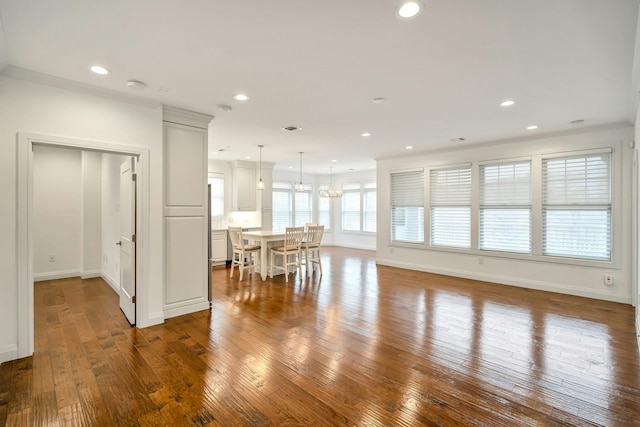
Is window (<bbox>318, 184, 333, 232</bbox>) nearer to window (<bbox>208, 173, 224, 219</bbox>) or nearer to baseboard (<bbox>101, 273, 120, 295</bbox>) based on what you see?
window (<bbox>208, 173, 224, 219</bbox>)

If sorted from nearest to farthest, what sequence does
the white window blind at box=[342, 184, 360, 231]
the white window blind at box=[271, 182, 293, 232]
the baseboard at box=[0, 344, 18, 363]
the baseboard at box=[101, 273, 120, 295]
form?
the baseboard at box=[0, 344, 18, 363], the baseboard at box=[101, 273, 120, 295], the white window blind at box=[271, 182, 293, 232], the white window blind at box=[342, 184, 360, 231]

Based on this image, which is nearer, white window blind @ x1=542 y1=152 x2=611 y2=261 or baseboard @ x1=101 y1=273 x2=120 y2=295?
white window blind @ x1=542 y1=152 x2=611 y2=261

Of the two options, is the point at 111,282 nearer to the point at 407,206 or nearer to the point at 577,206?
the point at 407,206

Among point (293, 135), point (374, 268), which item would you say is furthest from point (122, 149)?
point (374, 268)

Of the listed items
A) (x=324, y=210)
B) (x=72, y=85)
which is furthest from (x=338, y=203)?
(x=72, y=85)

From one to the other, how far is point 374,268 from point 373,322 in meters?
3.43

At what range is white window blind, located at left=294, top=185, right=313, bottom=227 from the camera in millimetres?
10713

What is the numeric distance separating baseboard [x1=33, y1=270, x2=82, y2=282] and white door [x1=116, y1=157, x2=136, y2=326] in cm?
289

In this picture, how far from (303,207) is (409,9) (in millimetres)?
9180

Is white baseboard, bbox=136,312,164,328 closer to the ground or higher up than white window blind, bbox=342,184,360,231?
closer to the ground

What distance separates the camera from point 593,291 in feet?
15.3

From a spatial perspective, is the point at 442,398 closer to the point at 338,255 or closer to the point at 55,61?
the point at 55,61

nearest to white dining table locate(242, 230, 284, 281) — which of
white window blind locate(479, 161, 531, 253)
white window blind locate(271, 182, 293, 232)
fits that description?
white window blind locate(271, 182, 293, 232)

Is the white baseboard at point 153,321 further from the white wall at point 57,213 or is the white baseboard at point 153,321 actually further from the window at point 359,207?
the window at point 359,207
